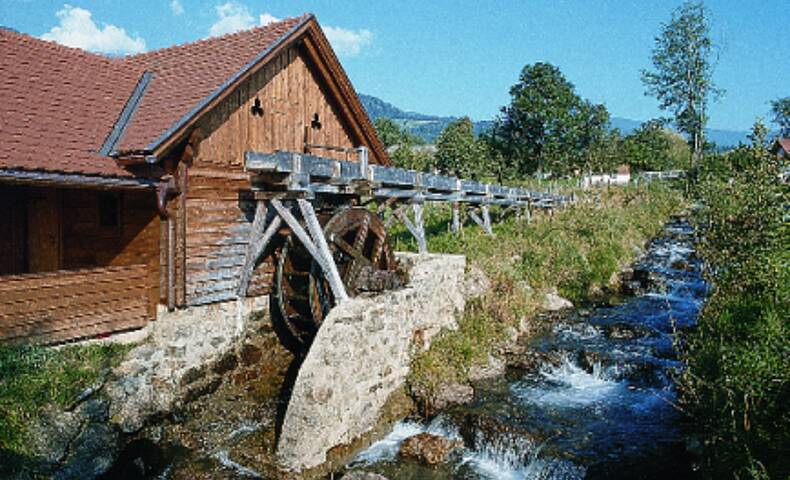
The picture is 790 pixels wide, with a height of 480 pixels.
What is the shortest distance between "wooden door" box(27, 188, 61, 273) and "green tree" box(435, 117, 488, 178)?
24.4 m

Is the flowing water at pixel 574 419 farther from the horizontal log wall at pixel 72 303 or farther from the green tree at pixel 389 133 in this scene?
the green tree at pixel 389 133

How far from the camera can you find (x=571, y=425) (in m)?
7.36

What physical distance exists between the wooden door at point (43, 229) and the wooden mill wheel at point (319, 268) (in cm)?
354

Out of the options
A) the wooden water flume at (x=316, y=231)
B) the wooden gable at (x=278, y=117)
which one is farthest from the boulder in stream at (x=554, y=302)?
the wooden gable at (x=278, y=117)

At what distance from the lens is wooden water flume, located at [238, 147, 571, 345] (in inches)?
309

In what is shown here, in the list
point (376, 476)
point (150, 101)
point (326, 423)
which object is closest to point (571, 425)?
point (376, 476)

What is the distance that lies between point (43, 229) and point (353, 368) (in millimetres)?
5461

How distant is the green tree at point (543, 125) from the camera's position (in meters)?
36.0

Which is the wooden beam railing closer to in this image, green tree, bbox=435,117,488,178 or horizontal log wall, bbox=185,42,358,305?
horizontal log wall, bbox=185,42,358,305

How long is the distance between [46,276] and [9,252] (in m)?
1.79

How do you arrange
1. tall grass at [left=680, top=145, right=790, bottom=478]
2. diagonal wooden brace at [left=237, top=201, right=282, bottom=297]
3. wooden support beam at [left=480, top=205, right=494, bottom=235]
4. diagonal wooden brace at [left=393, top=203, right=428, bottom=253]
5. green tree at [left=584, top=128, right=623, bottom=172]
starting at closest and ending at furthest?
tall grass at [left=680, top=145, right=790, bottom=478], diagonal wooden brace at [left=237, top=201, right=282, bottom=297], diagonal wooden brace at [left=393, top=203, right=428, bottom=253], wooden support beam at [left=480, top=205, right=494, bottom=235], green tree at [left=584, top=128, right=623, bottom=172]

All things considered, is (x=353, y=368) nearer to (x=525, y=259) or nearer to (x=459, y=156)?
(x=525, y=259)

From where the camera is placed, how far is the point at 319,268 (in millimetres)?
9320

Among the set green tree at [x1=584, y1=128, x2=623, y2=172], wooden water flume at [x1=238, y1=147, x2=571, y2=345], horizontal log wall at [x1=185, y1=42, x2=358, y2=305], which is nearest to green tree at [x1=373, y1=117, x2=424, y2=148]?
green tree at [x1=584, y1=128, x2=623, y2=172]
